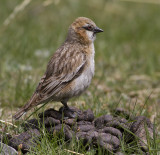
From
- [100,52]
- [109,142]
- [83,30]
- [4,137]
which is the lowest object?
[4,137]

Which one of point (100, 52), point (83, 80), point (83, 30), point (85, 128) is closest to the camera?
point (85, 128)

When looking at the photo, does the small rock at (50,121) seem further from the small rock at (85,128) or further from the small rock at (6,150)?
the small rock at (6,150)

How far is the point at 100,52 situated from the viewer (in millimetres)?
8406

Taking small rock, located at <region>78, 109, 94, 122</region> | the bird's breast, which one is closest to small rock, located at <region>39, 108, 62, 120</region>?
small rock, located at <region>78, 109, 94, 122</region>

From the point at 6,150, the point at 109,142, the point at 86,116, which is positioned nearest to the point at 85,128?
the point at 86,116

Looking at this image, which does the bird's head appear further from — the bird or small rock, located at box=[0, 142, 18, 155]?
small rock, located at box=[0, 142, 18, 155]

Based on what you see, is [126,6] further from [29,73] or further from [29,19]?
[29,73]

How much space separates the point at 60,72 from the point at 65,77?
0.29 ft

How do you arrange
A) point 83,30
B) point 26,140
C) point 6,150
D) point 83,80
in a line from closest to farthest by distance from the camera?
point 6,150, point 26,140, point 83,80, point 83,30

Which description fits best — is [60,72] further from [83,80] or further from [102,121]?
[102,121]

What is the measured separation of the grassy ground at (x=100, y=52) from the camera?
573 cm

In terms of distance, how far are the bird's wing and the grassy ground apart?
0.55 metres

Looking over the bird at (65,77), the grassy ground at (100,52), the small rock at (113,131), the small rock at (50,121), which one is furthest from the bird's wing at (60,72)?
the small rock at (113,131)

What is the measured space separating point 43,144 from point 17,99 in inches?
77.9
